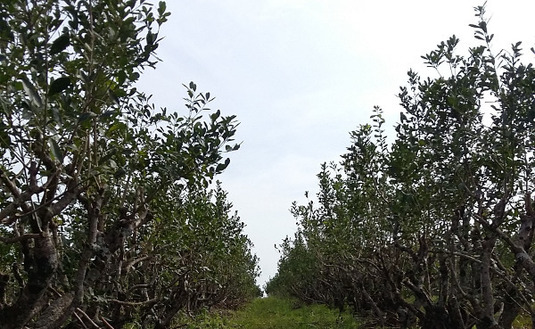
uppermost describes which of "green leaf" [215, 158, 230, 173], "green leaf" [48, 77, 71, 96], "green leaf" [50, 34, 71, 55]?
"green leaf" [50, 34, 71, 55]

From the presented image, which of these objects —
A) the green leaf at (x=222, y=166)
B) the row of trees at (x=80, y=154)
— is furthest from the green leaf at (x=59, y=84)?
the green leaf at (x=222, y=166)

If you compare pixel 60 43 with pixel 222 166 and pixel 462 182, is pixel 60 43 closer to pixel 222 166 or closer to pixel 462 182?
pixel 222 166

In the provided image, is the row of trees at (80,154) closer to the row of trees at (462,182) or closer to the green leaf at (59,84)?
the green leaf at (59,84)

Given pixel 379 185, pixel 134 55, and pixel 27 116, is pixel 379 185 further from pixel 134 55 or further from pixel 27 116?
pixel 27 116

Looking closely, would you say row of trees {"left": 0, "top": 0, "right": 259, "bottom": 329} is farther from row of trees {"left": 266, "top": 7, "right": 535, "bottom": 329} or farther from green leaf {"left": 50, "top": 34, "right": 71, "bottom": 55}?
row of trees {"left": 266, "top": 7, "right": 535, "bottom": 329}

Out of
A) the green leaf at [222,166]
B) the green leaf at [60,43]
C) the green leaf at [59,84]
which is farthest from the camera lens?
the green leaf at [222,166]

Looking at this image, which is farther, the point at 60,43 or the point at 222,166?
the point at 222,166

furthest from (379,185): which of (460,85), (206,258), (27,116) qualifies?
(27,116)

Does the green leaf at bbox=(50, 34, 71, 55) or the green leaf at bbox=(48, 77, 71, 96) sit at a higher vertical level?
the green leaf at bbox=(50, 34, 71, 55)

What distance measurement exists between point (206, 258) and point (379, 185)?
18.6 ft

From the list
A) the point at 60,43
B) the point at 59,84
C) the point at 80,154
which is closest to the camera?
the point at 59,84

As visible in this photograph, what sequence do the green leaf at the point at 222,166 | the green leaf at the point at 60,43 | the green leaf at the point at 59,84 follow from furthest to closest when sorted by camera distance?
the green leaf at the point at 222,166 → the green leaf at the point at 60,43 → the green leaf at the point at 59,84

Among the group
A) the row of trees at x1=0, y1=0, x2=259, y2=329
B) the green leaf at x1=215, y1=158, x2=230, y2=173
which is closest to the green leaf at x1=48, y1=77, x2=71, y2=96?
the row of trees at x1=0, y1=0, x2=259, y2=329

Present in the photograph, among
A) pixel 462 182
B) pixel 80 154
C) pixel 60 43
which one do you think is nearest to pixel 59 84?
pixel 60 43
